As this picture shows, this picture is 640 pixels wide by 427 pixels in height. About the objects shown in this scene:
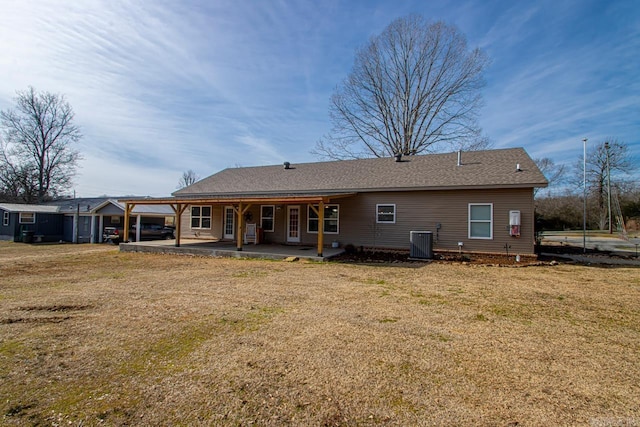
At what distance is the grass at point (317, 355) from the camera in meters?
2.65

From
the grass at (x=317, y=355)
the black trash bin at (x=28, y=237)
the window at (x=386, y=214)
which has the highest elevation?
the window at (x=386, y=214)

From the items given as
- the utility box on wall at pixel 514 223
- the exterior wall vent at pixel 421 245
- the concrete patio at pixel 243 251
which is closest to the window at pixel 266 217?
the concrete patio at pixel 243 251

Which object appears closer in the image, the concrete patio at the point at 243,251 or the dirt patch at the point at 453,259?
the dirt patch at the point at 453,259

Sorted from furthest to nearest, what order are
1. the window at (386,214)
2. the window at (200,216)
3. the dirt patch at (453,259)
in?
the window at (200,216) → the window at (386,214) → the dirt patch at (453,259)

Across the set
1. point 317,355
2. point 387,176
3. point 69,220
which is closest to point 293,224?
point 387,176

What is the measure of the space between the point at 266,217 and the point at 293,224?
1584 millimetres

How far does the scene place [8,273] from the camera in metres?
8.95

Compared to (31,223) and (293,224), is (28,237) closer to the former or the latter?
(31,223)

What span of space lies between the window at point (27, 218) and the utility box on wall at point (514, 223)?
29.3 m

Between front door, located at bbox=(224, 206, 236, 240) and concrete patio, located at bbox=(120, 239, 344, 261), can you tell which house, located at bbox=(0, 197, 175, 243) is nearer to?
front door, located at bbox=(224, 206, 236, 240)

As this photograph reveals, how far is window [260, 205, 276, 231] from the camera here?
16.3 meters

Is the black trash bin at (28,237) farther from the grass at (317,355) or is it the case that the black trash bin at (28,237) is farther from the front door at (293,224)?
the grass at (317,355)

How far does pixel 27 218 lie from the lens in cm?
2284

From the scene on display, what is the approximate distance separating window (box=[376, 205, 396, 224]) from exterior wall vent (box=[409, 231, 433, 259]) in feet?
4.81
